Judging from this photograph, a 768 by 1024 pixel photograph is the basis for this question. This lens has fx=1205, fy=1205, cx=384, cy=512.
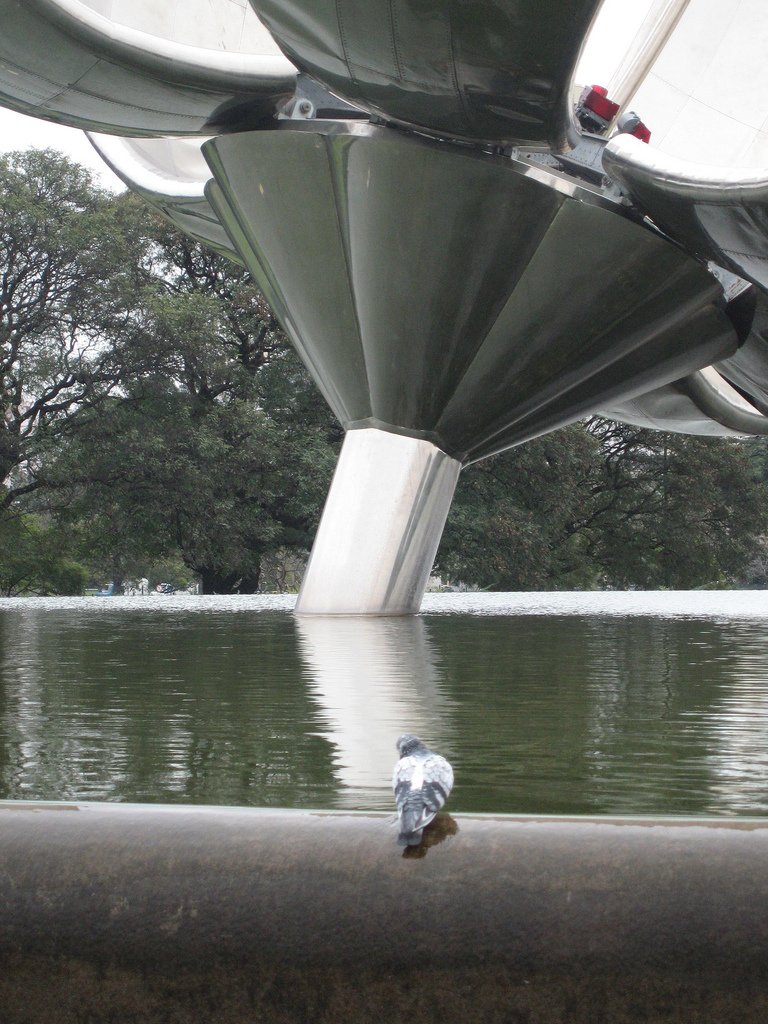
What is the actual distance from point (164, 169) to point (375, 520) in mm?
4712

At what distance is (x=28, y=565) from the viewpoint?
2825 centimetres

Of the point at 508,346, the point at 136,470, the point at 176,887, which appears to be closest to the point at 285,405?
the point at 136,470

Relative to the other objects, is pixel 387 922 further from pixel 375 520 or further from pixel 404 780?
pixel 375 520

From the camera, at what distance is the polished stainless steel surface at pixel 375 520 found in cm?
887

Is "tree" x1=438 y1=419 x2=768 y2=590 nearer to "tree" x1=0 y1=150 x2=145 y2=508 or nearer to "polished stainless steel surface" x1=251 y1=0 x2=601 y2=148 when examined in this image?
A: "tree" x1=0 y1=150 x2=145 y2=508

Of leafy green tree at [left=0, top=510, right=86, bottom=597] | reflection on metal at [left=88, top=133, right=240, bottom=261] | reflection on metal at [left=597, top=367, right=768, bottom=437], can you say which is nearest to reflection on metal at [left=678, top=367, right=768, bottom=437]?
reflection on metal at [left=597, top=367, right=768, bottom=437]

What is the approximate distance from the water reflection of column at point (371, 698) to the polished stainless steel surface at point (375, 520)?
1546 mm

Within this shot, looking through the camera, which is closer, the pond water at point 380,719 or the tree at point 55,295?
the pond water at point 380,719

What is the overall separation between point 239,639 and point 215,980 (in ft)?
17.7

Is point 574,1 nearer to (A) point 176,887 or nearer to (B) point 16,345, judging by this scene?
(A) point 176,887

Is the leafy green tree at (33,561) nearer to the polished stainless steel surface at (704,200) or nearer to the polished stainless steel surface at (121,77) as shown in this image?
the polished stainless steel surface at (121,77)

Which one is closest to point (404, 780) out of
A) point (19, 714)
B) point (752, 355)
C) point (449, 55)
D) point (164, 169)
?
point (19, 714)

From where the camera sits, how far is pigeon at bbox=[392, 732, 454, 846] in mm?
1729

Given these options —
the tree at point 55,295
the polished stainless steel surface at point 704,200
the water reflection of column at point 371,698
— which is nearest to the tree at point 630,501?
the tree at point 55,295
